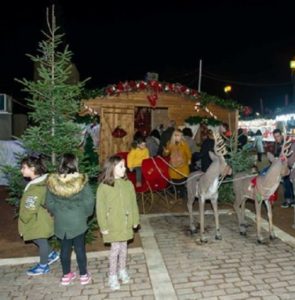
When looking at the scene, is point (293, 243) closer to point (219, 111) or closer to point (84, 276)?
point (84, 276)

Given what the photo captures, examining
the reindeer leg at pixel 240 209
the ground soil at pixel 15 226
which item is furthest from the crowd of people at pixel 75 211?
the reindeer leg at pixel 240 209

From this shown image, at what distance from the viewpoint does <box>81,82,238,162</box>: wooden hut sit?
510 inches

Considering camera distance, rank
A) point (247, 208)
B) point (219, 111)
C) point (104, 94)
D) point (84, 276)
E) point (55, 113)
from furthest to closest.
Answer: point (219, 111) → point (104, 94) → point (247, 208) → point (55, 113) → point (84, 276)

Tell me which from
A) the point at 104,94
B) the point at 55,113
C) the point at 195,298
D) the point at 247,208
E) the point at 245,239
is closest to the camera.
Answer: the point at 195,298

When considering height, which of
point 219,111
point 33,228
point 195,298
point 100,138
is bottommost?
point 195,298

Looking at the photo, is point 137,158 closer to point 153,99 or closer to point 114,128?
point 114,128

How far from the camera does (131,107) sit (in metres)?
13.5

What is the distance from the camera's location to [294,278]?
16.8 ft

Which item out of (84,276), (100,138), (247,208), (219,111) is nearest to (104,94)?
(100,138)

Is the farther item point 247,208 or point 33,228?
point 247,208

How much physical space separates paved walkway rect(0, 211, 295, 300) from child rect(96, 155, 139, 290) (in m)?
0.48

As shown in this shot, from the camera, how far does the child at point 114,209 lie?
4691mm

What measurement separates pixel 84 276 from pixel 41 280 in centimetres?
66

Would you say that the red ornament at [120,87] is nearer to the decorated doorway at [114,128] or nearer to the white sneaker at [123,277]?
the decorated doorway at [114,128]
